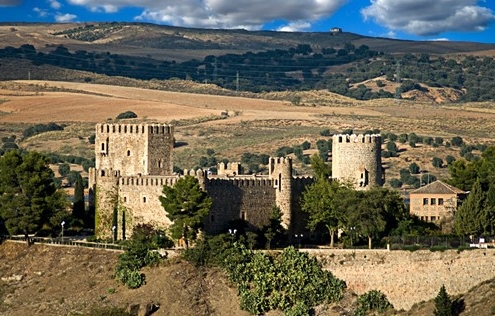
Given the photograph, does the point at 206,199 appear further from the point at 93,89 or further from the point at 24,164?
the point at 93,89

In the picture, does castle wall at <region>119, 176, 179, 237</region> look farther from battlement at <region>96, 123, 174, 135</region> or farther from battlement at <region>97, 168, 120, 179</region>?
battlement at <region>96, 123, 174, 135</region>

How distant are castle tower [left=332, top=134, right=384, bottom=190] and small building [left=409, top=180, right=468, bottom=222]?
415 centimetres

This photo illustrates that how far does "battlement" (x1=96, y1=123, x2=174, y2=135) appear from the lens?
77062 millimetres

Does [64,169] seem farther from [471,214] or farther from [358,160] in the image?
[471,214]

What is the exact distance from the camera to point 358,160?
75312 millimetres

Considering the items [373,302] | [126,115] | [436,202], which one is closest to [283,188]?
[436,202]

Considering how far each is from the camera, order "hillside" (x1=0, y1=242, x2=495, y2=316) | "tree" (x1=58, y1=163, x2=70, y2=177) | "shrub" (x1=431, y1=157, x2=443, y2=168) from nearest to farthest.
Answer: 1. "hillside" (x1=0, y1=242, x2=495, y2=316)
2. "tree" (x1=58, y1=163, x2=70, y2=177)
3. "shrub" (x1=431, y1=157, x2=443, y2=168)

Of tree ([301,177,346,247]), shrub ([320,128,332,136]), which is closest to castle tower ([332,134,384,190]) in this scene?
tree ([301,177,346,247])

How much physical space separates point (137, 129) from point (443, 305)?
77.9ft

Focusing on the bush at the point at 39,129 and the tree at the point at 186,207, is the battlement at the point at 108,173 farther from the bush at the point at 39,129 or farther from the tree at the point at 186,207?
the bush at the point at 39,129

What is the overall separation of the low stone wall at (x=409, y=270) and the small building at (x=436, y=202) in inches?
481

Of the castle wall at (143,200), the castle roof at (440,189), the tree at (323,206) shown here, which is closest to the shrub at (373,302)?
the tree at (323,206)

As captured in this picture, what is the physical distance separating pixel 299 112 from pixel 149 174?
8427 cm

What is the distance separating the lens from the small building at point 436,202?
77.9 m
